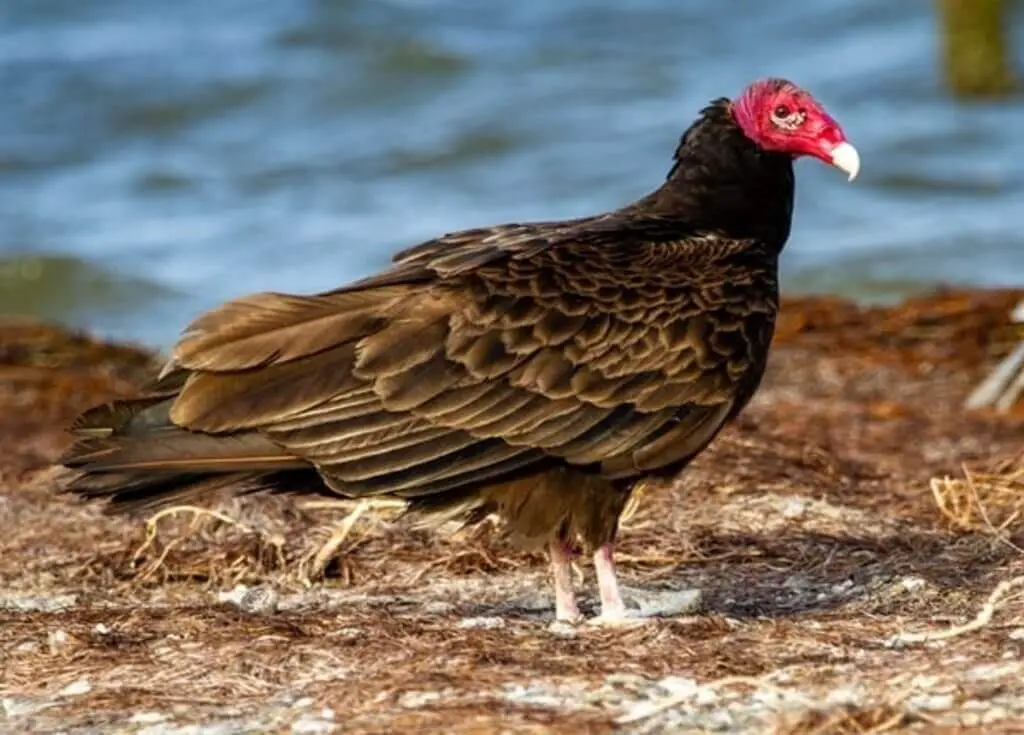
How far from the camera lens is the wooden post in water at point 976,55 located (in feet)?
56.5

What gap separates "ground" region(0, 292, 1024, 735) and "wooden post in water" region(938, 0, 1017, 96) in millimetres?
9345

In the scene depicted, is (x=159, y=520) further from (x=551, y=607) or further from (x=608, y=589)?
(x=608, y=589)

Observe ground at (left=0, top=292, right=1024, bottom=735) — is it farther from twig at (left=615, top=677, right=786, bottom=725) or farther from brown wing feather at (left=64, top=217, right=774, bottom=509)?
brown wing feather at (left=64, top=217, right=774, bottom=509)

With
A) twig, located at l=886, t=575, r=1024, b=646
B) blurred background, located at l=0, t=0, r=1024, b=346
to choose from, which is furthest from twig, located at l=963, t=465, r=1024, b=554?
blurred background, located at l=0, t=0, r=1024, b=346

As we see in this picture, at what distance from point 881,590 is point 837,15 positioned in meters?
15.6

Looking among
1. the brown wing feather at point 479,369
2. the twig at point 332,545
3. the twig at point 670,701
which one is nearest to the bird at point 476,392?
the brown wing feather at point 479,369

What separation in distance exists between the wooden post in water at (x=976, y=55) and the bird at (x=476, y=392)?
40.7 feet

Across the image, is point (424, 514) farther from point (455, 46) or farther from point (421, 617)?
point (455, 46)

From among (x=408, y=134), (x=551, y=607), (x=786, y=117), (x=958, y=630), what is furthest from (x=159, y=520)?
(x=408, y=134)

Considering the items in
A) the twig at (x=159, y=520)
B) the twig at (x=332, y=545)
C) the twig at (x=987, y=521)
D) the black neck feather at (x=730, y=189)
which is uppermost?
the black neck feather at (x=730, y=189)

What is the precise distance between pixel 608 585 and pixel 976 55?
12.9m

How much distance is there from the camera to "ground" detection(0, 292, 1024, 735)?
4281 millimetres

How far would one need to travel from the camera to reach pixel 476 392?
16.9 feet

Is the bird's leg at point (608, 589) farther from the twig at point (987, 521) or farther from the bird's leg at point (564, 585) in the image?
the twig at point (987, 521)
